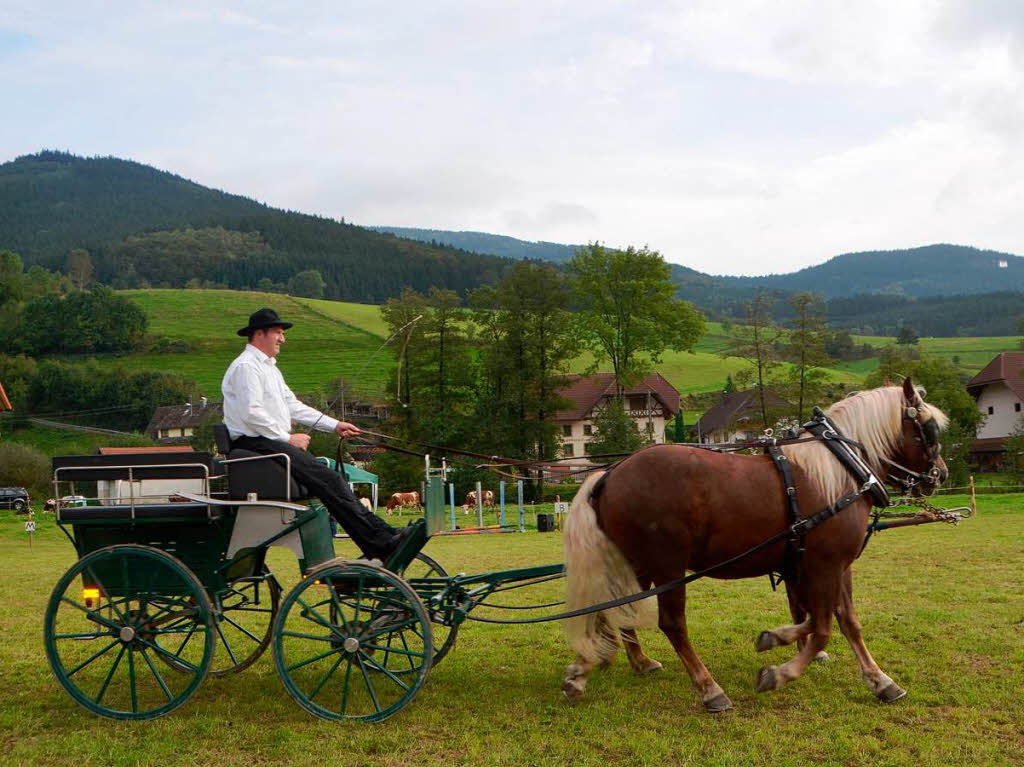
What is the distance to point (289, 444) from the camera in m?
6.27

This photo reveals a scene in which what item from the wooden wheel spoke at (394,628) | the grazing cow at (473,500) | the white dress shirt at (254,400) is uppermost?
the white dress shirt at (254,400)

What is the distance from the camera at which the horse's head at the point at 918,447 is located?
6520 mm

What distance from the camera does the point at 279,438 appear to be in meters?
6.23

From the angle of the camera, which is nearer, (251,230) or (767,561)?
(767,561)

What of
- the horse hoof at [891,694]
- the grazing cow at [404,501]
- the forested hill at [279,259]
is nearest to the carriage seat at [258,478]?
the horse hoof at [891,694]

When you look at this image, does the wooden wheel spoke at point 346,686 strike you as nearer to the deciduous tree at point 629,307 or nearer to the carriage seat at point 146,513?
the carriage seat at point 146,513

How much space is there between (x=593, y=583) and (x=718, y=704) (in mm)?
1065

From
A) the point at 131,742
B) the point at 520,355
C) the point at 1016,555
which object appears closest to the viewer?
the point at 131,742

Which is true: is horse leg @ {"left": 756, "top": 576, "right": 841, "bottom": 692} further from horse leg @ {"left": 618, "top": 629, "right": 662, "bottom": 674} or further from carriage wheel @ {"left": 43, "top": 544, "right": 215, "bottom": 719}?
carriage wheel @ {"left": 43, "top": 544, "right": 215, "bottom": 719}

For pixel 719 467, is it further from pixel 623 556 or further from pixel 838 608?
pixel 838 608

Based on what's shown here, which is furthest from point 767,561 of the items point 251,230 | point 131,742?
point 251,230

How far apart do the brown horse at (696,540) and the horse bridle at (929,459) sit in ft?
1.65

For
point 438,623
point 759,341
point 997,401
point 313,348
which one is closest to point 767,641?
point 438,623

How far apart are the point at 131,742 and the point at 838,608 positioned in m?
4.58
